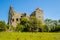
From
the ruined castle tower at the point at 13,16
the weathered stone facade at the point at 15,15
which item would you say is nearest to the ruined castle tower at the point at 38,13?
the weathered stone facade at the point at 15,15

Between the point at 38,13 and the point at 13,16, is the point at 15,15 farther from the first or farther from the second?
the point at 38,13

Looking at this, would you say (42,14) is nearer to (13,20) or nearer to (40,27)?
(13,20)

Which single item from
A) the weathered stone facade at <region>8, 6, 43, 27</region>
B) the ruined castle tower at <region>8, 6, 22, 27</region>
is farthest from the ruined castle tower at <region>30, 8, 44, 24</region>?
the ruined castle tower at <region>8, 6, 22, 27</region>

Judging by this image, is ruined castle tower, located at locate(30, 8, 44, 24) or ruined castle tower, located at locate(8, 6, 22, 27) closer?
ruined castle tower, located at locate(8, 6, 22, 27)

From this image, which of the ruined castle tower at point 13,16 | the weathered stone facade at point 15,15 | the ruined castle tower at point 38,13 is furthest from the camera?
the ruined castle tower at point 38,13

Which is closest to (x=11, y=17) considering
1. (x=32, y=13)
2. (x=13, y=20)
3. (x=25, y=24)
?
(x=13, y=20)

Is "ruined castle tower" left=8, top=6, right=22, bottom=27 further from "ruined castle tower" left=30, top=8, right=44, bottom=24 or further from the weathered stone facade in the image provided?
"ruined castle tower" left=30, top=8, right=44, bottom=24

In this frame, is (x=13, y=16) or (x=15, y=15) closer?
(x=13, y=16)

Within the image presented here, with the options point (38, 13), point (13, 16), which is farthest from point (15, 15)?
point (38, 13)

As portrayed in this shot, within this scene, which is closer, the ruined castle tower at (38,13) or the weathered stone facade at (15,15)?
the weathered stone facade at (15,15)

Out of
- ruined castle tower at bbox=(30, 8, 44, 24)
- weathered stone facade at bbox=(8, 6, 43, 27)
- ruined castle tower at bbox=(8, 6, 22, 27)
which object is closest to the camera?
weathered stone facade at bbox=(8, 6, 43, 27)

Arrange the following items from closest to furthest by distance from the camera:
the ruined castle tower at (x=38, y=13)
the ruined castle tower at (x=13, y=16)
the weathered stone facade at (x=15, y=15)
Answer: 1. the weathered stone facade at (x=15, y=15)
2. the ruined castle tower at (x=13, y=16)
3. the ruined castle tower at (x=38, y=13)

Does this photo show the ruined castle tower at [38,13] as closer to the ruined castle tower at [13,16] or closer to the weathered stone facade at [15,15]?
the weathered stone facade at [15,15]

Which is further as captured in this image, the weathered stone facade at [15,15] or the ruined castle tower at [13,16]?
the ruined castle tower at [13,16]
